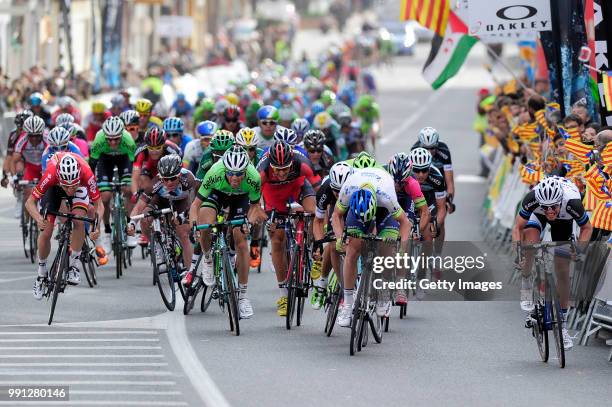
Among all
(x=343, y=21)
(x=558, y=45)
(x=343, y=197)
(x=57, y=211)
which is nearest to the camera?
(x=343, y=197)

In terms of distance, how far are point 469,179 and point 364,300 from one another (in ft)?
65.9

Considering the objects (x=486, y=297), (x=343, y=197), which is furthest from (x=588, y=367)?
(x=343, y=197)

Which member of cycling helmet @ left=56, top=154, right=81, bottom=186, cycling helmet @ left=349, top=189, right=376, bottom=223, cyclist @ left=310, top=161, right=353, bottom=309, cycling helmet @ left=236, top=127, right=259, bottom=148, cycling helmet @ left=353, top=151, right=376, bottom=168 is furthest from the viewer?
cycling helmet @ left=236, top=127, right=259, bottom=148

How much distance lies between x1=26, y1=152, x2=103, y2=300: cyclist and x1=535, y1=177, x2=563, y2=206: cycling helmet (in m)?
4.25

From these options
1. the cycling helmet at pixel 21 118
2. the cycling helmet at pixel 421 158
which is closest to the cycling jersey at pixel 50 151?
the cycling helmet at pixel 21 118

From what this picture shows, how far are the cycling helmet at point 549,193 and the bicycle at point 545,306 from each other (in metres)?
0.34

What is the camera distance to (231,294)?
14.9 metres

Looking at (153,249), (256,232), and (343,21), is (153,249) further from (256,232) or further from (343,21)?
(343,21)

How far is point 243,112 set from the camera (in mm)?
29500

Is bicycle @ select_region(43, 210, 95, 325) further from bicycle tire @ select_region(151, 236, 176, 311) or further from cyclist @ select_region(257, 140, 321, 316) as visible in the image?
cyclist @ select_region(257, 140, 321, 316)

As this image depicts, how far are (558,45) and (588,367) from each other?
8.05 m

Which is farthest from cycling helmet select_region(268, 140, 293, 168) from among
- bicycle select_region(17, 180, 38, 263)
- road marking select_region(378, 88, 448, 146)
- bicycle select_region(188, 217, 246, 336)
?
road marking select_region(378, 88, 448, 146)

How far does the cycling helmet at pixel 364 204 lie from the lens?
1410cm

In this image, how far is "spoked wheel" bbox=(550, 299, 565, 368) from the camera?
1376 cm
